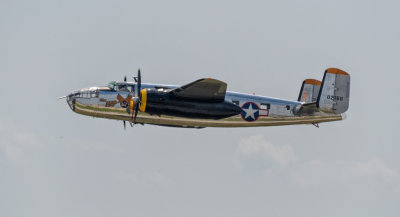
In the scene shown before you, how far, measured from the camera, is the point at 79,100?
3253 centimetres

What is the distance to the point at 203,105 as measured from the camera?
100 ft

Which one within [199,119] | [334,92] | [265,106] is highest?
[334,92]

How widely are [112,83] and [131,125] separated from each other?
7.22 feet

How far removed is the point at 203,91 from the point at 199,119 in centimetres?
267

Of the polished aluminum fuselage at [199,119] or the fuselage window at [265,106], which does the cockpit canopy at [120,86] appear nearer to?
the polished aluminum fuselage at [199,119]

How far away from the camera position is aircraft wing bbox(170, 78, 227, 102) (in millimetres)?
29281

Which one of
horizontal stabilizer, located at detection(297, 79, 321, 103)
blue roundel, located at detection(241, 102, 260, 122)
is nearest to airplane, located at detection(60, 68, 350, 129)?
blue roundel, located at detection(241, 102, 260, 122)

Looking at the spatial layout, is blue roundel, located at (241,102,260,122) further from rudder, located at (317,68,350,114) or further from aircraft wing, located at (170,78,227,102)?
rudder, located at (317,68,350,114)

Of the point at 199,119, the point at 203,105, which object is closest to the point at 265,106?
the point at 199,119

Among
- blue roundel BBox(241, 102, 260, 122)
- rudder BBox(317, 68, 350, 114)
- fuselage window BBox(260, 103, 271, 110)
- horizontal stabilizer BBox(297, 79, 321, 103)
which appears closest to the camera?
blue roundel BBox(241, 102, 260, 122)

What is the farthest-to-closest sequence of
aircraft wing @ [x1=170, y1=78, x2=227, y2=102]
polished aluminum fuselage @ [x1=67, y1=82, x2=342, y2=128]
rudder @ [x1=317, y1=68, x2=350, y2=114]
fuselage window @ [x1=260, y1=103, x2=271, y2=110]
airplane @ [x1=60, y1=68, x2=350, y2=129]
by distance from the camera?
rudder @ [x1=317, y1=68, x2=350, y2=114], fuselage window @ [x1=260, y1=103, x2=271, y2=110], polished aluminum fuselage @ [x1=67, y1=82, x2=342, y2=128], airplane @ [x1=60, y1=68, x2=350, y2=129], aircraft wing @ [x1=170, y1=78, x2=227, y2=102]

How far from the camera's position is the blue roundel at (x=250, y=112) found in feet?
108

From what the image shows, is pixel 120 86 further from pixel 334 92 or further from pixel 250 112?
pixel 334 92

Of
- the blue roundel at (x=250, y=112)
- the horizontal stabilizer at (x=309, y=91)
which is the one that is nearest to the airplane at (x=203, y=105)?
the blue roundel at (x=250, y=112)
